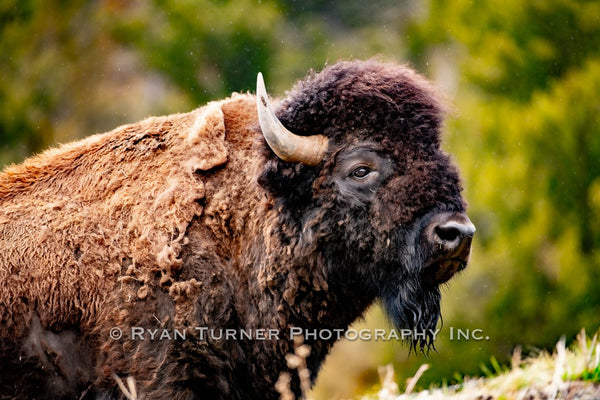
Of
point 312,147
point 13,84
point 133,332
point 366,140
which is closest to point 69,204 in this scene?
point 133,332

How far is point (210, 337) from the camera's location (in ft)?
14.7

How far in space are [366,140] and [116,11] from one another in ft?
52.9

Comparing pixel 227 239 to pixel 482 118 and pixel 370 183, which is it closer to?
pixel 370 183

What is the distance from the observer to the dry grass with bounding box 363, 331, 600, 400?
4.51 metres

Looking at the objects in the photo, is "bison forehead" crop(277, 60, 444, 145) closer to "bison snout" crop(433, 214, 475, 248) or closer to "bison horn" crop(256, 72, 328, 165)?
"bison horn" crop(256, 72, 328, 165)

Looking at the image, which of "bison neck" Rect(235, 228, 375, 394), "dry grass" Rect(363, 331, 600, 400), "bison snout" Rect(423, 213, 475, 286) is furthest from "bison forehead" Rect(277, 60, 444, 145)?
"dry grass" Rect(363, 331, 600, 400)

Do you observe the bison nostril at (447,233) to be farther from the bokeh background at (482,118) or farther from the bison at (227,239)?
the bokeh background at (482,118)

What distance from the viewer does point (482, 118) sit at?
1361 centimetres

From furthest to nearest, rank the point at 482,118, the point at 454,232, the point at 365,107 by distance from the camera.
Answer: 1. the point at 482,118
2. the point at 365,107
3. the point at 454,232

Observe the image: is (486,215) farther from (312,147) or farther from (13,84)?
(13,84)

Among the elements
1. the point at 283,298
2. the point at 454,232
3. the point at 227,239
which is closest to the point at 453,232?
the point at 454,232

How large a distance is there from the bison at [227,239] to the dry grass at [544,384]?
52 cm

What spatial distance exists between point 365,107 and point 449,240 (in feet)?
3.15

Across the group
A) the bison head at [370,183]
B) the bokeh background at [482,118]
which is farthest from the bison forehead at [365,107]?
the bokeh background at [482,118]
